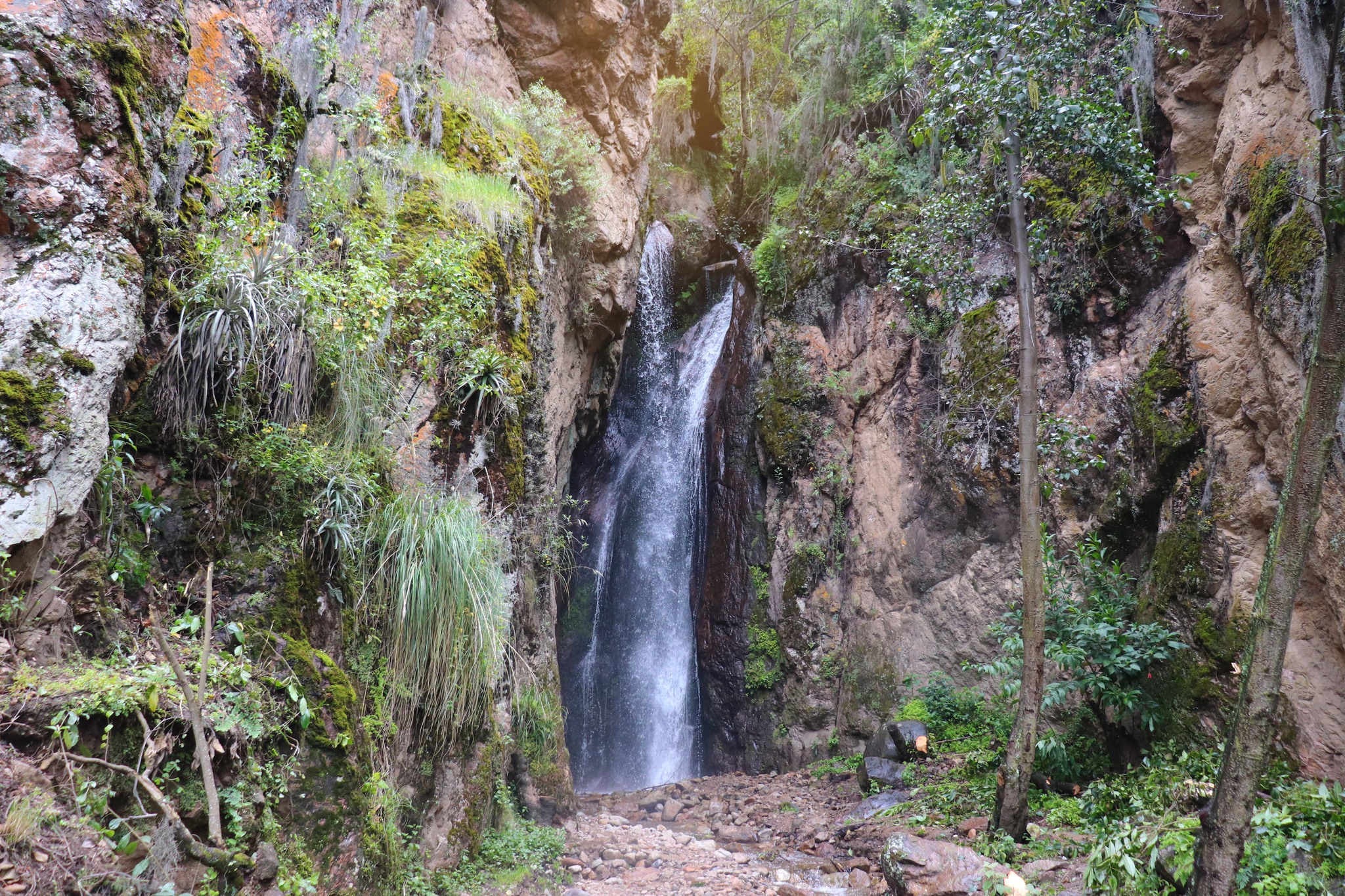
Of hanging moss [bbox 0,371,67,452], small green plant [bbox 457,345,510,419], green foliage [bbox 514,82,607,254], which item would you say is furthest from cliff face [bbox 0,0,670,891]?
green foliage [bbox 514,82,607,254]

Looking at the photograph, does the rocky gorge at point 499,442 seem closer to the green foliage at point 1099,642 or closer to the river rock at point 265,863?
the river rock at point 265,863

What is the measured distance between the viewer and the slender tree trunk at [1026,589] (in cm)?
529

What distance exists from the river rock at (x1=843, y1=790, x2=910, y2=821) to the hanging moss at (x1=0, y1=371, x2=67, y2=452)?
758 cm

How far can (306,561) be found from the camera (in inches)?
153

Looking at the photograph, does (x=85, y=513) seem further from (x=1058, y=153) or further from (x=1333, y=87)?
(x=1058, y=153)

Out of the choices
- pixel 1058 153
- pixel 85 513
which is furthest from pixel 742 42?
pixel 85 513

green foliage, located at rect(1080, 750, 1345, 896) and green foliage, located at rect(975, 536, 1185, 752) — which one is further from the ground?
green foliage, located at rect(975, 536, 1185, 752)

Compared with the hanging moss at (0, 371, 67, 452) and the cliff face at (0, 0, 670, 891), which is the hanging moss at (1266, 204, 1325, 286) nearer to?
the cliff face at (0, 0, 670, 891)

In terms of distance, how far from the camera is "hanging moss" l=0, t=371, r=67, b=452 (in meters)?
2.52

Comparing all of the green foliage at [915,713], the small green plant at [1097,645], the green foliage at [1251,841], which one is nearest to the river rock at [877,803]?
the green foliage at [915,713]

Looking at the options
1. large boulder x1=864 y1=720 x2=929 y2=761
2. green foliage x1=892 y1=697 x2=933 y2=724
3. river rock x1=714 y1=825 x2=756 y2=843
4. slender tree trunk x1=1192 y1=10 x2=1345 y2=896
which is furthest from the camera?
green foliage x1=892 y1=697 x2=933 y2=724

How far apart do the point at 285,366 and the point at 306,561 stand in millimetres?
1150

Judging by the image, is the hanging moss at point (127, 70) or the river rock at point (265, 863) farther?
the hanging moss at point (127, 70)

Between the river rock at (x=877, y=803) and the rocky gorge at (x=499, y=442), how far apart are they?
94 mm
